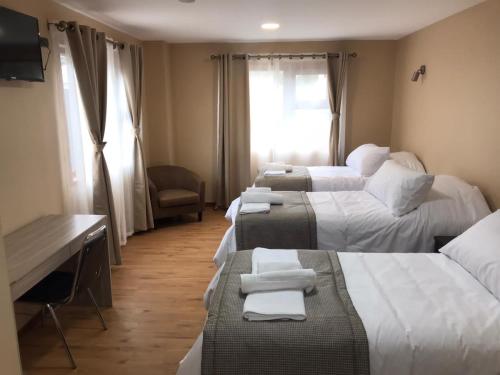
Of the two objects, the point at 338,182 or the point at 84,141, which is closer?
the point at 84,141

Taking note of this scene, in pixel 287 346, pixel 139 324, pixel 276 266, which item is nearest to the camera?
pixel 287 346

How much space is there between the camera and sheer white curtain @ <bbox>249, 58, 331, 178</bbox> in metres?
5.46

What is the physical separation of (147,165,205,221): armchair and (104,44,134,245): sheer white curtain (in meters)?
0.36

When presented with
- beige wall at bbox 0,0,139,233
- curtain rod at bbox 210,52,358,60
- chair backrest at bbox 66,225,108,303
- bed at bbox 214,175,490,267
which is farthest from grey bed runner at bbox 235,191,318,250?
curtain rod at bbox 210,52,358,60

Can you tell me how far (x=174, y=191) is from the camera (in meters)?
5.27

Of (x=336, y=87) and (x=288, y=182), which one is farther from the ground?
(x=336, y=87)

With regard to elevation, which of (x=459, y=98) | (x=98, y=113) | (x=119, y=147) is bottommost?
(x=119, y=147)

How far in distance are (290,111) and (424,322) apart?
4.23m

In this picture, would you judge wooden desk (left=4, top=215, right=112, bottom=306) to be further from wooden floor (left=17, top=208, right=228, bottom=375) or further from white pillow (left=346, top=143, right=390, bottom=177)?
white pillow (left=346, top=143, right=390, bottom=177)

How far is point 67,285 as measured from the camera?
253cm

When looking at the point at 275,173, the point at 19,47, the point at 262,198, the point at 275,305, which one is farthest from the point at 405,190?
the point at 19,47

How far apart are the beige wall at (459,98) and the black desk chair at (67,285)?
2.95 metres

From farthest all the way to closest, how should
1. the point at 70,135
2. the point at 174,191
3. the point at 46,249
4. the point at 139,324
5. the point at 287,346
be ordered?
the point at 174,191 → the point at 70,135 → the point at 139,324 → the point at 46,249 → the point at 287,346

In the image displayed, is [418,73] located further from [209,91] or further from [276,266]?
[276,266]
